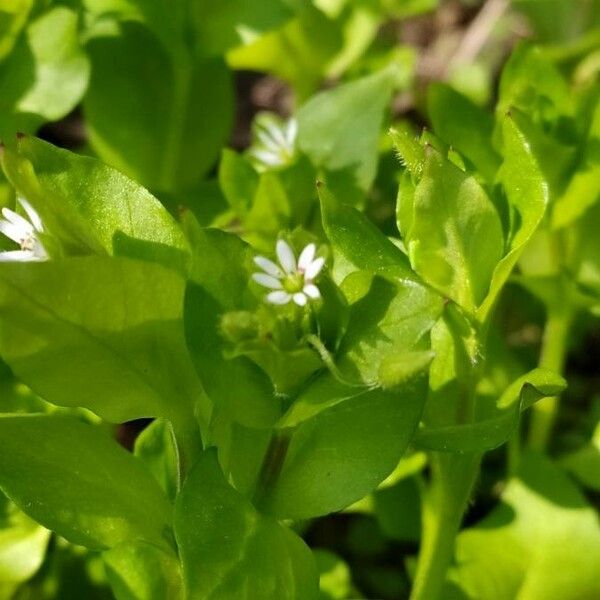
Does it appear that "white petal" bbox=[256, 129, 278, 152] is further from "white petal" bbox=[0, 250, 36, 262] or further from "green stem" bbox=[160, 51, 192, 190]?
"white petal" bbox=[0, 250, 36, 262]

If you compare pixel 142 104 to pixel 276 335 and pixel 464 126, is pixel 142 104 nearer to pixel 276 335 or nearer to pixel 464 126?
pixel 464 126

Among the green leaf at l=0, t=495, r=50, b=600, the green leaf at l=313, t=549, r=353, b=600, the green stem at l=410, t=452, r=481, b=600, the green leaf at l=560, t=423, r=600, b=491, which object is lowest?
the green leaf at l=313, t=549, r=353, b=600

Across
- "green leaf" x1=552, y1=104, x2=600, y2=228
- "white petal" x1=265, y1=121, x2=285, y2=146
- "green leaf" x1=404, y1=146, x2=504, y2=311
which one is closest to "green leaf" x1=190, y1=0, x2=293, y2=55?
"white petal" x1=265, y1=121, x2=285, y2=146

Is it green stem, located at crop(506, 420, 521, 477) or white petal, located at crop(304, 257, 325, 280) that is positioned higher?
white petal, located at crop(304, 257, 325, 280)

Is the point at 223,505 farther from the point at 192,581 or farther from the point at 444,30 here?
the point at 444,30

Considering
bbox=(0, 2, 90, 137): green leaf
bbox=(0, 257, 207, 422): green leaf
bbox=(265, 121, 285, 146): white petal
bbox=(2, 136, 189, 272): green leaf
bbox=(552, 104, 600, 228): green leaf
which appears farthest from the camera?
bbox=(265, 121, 285, 146): white petal

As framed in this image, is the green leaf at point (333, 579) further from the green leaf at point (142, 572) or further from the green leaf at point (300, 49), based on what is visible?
the green leaf at point (300, 49)

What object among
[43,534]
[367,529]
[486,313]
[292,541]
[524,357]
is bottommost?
[367,529]

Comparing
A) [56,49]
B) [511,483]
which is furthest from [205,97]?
[511,483]
